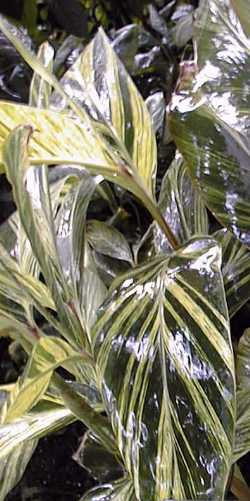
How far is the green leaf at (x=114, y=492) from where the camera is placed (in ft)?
1.59

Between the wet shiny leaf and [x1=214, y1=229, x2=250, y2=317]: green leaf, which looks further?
the wet shiny leaf

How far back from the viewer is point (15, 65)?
3.59ft

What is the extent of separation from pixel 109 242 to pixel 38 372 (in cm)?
31

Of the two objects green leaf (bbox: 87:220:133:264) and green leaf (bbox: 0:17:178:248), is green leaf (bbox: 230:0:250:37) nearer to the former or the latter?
green leaf (bbox: 0:17:178:248)

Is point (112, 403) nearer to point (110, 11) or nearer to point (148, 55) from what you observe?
point (148, 55)

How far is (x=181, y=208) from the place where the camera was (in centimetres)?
61

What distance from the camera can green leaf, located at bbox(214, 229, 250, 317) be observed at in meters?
0.54

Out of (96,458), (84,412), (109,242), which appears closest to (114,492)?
(84,412)

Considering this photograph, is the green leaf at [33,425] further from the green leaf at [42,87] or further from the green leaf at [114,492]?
the green leaf at [42,87]

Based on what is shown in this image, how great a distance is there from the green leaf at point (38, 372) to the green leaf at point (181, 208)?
0.57 ft

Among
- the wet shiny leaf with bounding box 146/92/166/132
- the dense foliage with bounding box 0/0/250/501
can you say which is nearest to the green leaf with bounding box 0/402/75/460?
the dense foliage with bounding box 0/0/250/501

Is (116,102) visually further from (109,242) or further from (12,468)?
(12,468)

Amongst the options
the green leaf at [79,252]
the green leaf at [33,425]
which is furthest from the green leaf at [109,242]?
the green leaf at [33,425]

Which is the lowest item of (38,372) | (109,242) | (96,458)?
(96,458)
